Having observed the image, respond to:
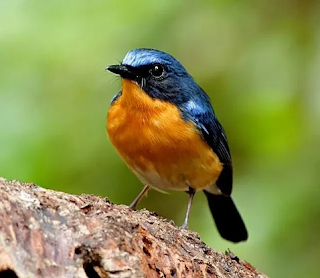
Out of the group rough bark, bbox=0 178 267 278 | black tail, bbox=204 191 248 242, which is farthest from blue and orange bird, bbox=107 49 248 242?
rough bark, bbox=0 178 267 278

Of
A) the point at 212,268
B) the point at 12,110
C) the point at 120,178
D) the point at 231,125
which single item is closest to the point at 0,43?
the point at 12,110

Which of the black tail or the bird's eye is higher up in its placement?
the bird's eye

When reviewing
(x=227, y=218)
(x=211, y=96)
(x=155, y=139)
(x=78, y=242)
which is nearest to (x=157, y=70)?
(x=155, y=139)

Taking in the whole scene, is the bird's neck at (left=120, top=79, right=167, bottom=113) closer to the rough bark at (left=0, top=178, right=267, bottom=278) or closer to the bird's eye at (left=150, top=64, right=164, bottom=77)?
the bird's eye at (left=150, top=64, right=164, bottom=77)

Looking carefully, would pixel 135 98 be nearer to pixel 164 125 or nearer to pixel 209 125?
pixel 164 125

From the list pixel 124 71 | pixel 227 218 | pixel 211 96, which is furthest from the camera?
pixel 227 218

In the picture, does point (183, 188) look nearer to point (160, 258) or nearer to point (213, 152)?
point (213, 152)

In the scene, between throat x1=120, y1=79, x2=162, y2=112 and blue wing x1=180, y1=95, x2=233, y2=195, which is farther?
blue wing x1=180, y1=95, x2=233, y2=195
